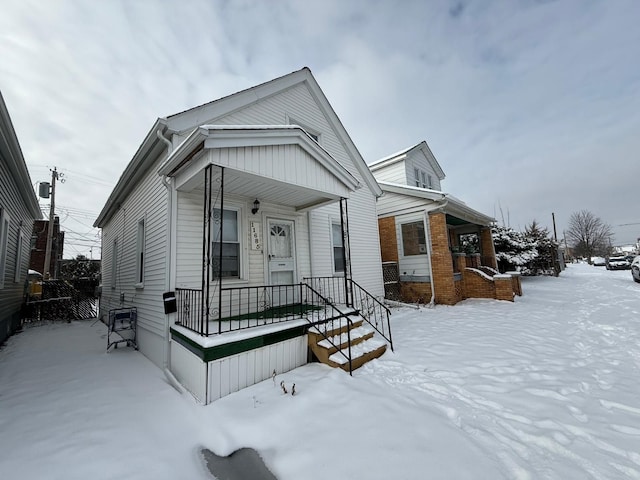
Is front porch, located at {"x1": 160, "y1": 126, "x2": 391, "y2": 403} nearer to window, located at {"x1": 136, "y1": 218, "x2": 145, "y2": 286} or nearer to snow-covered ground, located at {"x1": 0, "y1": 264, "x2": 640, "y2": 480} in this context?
snow-covered ground, located at {"x1": 0, "y1": 264, "x2": 640, "y2": 480}

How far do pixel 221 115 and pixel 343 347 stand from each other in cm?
567

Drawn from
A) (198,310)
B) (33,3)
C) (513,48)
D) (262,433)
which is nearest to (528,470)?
(262,433)

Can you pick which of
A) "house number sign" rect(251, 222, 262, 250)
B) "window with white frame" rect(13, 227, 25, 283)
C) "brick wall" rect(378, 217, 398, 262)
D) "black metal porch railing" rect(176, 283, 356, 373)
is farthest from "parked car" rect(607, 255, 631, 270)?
"window with white frame" rect(13, 227, 25, 283)

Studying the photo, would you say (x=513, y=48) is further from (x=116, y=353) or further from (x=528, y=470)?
(x=116, y=353)

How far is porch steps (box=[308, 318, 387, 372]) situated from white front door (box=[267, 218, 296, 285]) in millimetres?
2167

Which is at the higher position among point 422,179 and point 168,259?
point 422,179

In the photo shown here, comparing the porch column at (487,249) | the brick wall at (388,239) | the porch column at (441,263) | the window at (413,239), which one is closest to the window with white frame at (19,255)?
the brick wall at (388,239)

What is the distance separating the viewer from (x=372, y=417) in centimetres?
287

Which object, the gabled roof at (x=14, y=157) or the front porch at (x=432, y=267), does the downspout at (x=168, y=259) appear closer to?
the gabled roof at (x=14, y=157)

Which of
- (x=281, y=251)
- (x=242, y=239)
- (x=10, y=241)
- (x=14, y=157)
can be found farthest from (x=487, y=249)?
(x=10, y=241)

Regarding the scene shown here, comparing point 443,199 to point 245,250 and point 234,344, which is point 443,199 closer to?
point 245,250

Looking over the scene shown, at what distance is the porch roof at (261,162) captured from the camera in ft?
13.1

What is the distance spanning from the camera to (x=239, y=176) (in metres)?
4.79

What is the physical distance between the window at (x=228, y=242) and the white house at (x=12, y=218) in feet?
11.9
